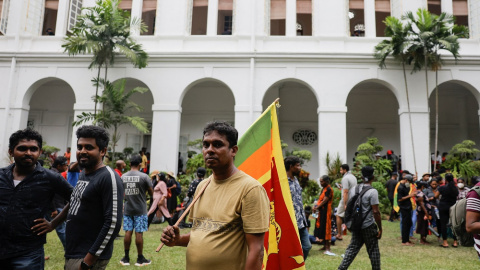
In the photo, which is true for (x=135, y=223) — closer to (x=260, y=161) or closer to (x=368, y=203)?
(x=260, y=161)

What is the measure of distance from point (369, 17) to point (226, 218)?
1479 centimetres

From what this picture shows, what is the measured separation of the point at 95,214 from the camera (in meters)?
2.70

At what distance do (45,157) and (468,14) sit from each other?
742 inches

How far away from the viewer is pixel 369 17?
14570 millimetres

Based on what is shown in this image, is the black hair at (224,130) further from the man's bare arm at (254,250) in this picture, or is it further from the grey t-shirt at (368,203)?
the grey t-shirt at (368,203)

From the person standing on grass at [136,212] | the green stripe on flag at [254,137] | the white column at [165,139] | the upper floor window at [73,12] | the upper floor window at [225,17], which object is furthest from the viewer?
the upper floor window at [225,17]

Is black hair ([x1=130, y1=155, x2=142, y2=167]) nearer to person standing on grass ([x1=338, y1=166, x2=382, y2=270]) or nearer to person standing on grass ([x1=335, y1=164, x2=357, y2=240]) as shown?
person standing on grass ([x1=338, y1=166, x2=382, y2=270])

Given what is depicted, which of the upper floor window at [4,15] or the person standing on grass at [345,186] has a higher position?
the upper floor window at [4,15]

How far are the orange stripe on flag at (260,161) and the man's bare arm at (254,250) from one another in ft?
3.54

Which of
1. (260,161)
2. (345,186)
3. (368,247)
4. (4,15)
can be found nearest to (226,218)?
(260,161)

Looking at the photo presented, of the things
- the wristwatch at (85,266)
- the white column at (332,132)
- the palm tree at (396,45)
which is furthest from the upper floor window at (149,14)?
the wristwatch at (85,266)

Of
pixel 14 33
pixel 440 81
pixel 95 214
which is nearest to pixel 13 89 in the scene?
pixel 14 33

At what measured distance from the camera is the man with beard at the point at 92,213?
259 centimetres

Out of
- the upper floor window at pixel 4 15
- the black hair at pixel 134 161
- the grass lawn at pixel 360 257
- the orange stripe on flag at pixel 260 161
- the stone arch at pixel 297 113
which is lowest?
the grass lawn at pixel 360 257
